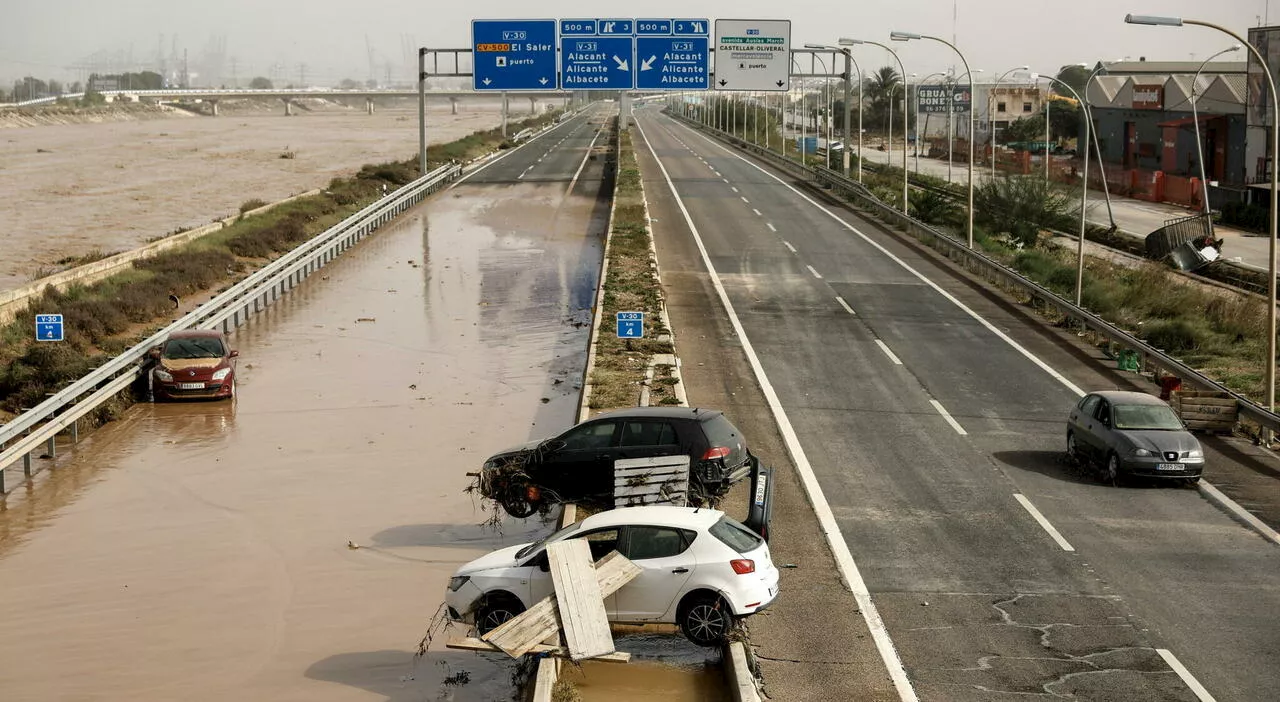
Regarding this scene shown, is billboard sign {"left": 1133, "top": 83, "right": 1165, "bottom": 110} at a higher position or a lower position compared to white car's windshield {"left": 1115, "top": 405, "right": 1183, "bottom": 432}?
higher

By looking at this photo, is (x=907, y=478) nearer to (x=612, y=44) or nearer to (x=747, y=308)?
(x=747, y=308)

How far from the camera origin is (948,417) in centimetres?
2600

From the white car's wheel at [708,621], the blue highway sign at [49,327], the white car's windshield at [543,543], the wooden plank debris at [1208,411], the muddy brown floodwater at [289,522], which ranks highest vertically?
the blue highway sign at [49,327]

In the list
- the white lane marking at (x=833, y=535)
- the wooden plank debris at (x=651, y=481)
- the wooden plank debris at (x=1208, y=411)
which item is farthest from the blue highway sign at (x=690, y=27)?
the wooden plank debris at (x=651, y=481)

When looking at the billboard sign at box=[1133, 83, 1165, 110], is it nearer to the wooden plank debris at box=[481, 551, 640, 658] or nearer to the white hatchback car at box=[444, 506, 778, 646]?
the white hatchback car at box=[444, 506, 778, 646]

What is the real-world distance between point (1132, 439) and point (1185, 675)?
8.20 m

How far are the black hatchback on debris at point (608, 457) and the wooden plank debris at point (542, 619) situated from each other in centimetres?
437

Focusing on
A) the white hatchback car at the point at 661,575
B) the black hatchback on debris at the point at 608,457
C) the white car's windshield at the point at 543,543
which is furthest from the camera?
the black hatchback on debris at the point at 608,457

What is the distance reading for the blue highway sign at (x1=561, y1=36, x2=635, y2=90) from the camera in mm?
64312

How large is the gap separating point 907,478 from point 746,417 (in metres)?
4.66

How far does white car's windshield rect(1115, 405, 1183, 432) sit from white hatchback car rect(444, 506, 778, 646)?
9.64 m

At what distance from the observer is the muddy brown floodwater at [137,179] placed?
65.8 m

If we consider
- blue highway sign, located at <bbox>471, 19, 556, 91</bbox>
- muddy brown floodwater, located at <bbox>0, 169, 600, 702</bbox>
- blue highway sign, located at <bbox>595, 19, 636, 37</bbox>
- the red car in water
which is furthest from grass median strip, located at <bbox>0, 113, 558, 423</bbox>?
blue highway sign, located at <bbox>595, 19, 636, 37</bbox>

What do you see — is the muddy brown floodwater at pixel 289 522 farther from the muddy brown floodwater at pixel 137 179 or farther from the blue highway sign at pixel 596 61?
the blue highway sign at pixel 596 61
